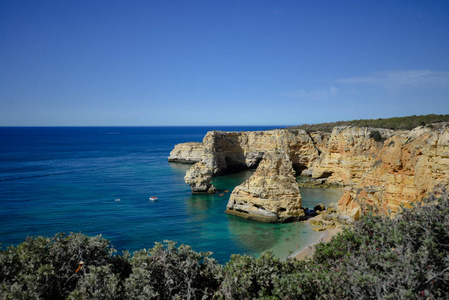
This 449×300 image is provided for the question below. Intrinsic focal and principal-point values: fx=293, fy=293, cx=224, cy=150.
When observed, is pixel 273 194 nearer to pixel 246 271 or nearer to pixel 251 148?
pixel 246 271

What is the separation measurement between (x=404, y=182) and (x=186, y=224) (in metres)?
19.8

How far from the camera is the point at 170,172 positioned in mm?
61531

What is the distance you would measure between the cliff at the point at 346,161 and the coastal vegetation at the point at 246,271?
7.25 metres

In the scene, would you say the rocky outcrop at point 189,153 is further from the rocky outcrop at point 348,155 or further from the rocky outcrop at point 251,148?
the rocky outcrop at point 348,155

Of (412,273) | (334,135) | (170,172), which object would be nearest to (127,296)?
(412,273)

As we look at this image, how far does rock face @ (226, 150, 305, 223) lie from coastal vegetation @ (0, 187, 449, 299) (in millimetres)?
14657

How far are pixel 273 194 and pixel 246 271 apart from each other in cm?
1728

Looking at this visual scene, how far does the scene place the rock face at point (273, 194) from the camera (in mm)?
29172

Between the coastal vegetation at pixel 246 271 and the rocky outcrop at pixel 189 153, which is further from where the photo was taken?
the rocky outcrop at pixel 189 153

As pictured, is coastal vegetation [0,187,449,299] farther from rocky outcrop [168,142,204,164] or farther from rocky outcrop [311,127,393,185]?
rocky outcrop [168,142,204,164]

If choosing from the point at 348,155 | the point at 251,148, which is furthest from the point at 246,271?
the point at 251,148

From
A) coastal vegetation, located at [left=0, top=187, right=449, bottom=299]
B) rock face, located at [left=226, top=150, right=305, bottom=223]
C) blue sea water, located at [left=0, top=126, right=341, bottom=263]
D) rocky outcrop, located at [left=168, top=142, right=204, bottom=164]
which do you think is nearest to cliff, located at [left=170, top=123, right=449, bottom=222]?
rocky outcrop, located at [left=168, top=142, right=204, bottom=164]

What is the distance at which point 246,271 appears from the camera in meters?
12.3

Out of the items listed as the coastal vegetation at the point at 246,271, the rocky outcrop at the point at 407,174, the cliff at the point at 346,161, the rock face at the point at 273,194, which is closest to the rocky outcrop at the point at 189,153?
the cliff at the point at 346,161
